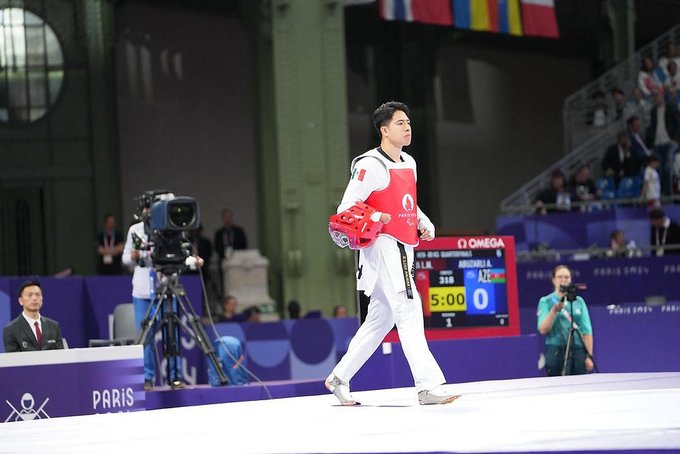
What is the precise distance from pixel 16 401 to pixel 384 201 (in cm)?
362

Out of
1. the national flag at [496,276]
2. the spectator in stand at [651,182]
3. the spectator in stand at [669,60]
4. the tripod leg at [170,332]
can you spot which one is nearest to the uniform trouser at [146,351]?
the tripod leg at [170,332]

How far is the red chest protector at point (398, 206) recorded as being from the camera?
8477 mm

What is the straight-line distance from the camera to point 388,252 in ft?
27.6

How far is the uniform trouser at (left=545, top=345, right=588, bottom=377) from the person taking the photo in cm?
1235

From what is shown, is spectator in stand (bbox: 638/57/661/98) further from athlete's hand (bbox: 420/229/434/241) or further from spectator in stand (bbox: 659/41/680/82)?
athlete's hand (bbox: 420/229/434/241)

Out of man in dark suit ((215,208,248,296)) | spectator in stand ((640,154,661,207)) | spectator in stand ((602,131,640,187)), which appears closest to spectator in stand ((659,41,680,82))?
spectator in stand ((602,131,640,187))

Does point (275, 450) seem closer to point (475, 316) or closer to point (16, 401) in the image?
point (16, 401)

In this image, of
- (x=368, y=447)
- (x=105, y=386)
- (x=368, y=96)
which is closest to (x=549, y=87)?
(x=368, y=96)

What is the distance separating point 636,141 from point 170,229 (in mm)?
11808

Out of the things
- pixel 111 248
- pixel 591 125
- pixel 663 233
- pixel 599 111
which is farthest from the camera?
pixel 591 125

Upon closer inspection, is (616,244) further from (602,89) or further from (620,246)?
(602,89)

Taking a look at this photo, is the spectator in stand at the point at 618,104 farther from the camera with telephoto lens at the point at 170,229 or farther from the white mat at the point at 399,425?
the white mat at the point at 399,425

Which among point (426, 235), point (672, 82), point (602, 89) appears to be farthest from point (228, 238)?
point (426, 235)

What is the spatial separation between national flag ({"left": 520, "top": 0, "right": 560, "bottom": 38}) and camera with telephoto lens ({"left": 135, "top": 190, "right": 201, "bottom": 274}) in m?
11.7
